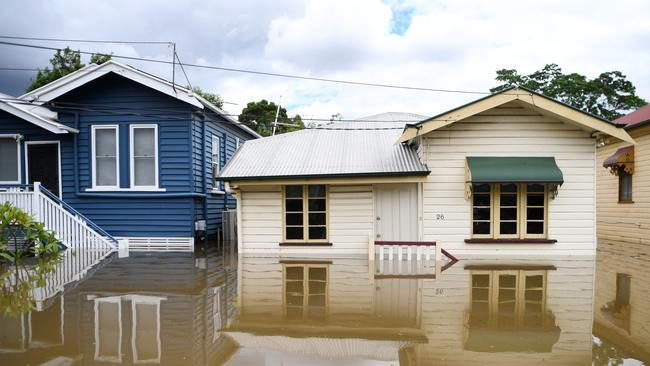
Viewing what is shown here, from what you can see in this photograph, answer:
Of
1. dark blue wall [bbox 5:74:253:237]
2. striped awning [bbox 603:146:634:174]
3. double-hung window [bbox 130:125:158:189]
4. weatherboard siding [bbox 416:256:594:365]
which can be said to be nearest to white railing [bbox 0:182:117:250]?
dark blue wall [bbox 5:74:253:237]

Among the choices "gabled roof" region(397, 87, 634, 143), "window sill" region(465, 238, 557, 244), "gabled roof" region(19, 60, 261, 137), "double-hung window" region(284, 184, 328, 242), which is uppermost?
"gabled roof" region(19, 60, 261, 137)

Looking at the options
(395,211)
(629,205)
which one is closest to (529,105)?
(395,211)

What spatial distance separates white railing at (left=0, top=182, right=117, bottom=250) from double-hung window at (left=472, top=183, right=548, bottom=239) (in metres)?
9.99

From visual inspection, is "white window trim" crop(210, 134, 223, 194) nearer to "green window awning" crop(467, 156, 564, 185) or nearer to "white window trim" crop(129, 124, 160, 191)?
"white window trim" crop(129, 124, 160, 191)

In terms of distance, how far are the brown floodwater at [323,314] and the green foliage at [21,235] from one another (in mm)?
943

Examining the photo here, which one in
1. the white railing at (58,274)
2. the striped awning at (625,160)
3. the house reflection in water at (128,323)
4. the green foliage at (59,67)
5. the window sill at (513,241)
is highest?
the green foliage at (59,67)

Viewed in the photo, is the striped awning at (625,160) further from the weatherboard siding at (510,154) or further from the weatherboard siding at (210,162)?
the weatherboard siding at (210,162)

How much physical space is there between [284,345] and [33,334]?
3.18 metres

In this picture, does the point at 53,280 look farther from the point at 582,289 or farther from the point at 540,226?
the point at 540,226

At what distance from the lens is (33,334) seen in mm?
6039

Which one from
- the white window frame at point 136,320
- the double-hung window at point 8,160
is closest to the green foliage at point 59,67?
the double-hung window at point 8,160

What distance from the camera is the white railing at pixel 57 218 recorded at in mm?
12961

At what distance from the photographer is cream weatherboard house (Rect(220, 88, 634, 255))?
11859mm

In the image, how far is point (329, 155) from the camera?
13766 mm
